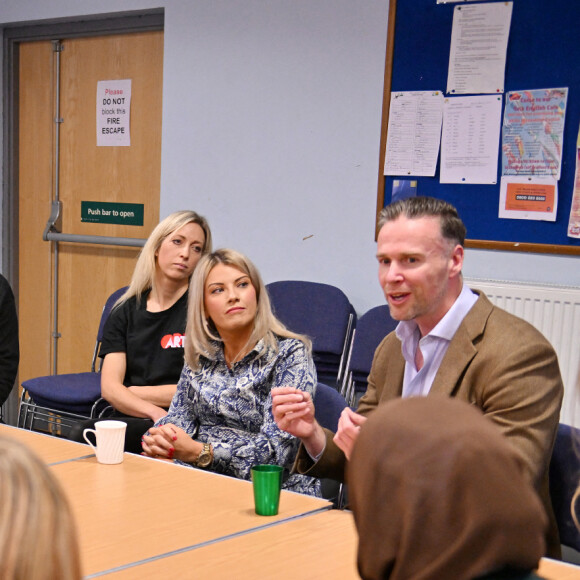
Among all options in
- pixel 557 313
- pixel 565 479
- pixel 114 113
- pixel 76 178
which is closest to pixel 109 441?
pixel 565 479

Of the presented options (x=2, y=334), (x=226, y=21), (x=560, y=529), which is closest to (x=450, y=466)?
(x=560, y=529)

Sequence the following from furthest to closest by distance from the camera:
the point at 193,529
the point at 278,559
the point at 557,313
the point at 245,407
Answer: the point at 557,313
the point at 245,407
the point at 193,529
the point at 278,559

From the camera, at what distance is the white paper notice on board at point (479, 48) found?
141 inches

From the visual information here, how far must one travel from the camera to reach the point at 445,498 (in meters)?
0.87

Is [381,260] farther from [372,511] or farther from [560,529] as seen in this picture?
[372,511]

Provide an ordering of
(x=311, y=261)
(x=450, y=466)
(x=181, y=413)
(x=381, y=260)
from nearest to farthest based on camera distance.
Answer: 1. (x=450, y=466)
2. (x=381, y=260)
3. (x=181, y=413)
4. (x=311, y=261)

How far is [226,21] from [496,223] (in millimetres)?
1849

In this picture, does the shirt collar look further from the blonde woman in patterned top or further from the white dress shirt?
the blonde woman in patterned top

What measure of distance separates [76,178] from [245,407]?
3095mm

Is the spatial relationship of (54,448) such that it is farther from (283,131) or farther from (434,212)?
(283,131)

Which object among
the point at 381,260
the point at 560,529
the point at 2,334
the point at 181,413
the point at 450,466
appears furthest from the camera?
the point at 2,334

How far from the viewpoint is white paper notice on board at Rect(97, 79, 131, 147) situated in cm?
503

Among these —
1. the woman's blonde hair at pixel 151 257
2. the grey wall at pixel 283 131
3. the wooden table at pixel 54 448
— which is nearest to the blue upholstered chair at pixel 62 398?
the woman's blonde hair at pixel 151 257

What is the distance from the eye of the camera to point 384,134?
13.0 ft
